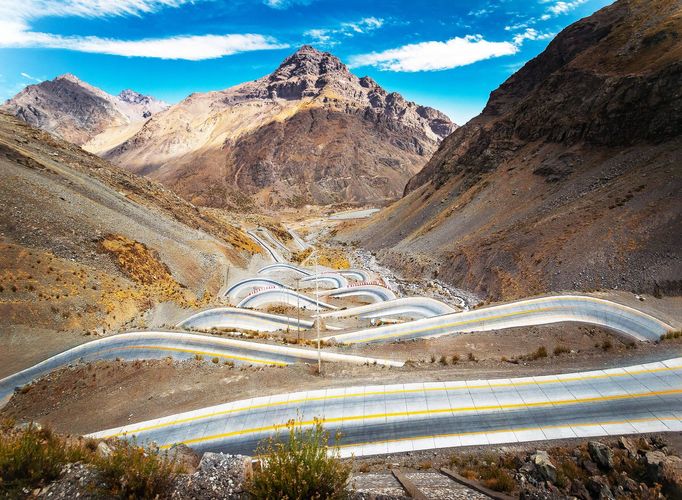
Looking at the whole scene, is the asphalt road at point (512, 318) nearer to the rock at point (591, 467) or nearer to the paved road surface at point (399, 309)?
the paved road surface at point (399, 309)

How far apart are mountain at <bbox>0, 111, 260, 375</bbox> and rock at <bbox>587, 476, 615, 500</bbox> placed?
28.0 metres

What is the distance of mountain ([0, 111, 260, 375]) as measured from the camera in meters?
24.9

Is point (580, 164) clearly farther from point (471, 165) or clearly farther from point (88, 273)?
point (88, 273)

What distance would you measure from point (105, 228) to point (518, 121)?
76.5m

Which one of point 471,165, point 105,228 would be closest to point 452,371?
point 105,228

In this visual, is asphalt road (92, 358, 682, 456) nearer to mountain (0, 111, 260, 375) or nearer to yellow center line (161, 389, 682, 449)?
yellow center line (161, 389, 682, 449)

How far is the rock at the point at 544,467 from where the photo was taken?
363 inches

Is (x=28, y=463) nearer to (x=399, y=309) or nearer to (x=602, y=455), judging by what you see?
(x=602, y=455)

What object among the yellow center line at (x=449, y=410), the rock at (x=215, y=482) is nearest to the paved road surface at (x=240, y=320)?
the yellow center line at (x=449, y=410)

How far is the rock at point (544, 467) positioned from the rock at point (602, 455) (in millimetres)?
1226

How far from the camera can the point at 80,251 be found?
32.8 m

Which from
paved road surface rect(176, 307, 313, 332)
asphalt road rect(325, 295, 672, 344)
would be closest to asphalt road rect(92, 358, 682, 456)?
asphalt road rect(325, 295, 672, 344)

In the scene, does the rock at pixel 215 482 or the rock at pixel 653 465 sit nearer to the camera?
the rock at pixel 215 482

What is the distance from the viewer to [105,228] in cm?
3800
